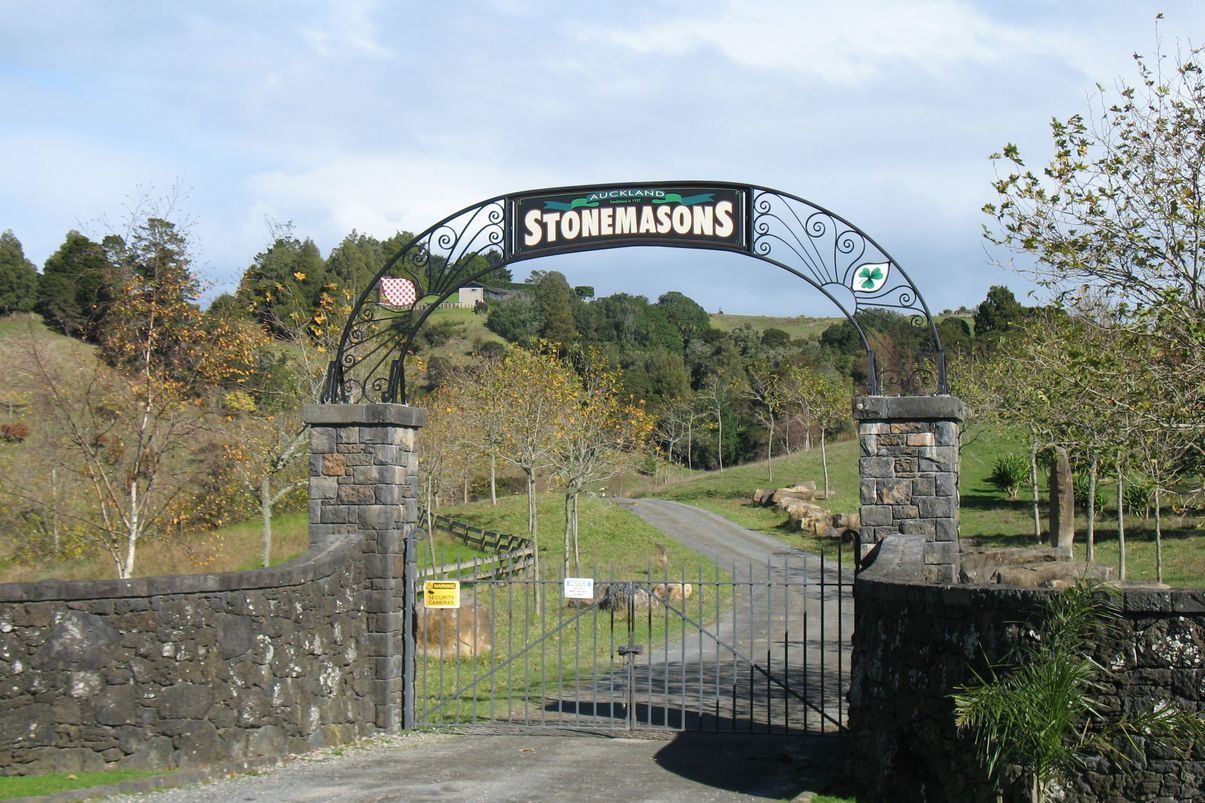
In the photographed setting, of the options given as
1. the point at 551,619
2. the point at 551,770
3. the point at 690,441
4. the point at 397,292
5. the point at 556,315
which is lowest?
the point at 551,619

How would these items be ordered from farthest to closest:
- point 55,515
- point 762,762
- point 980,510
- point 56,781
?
point 980,510 → point 55,515 → point 762,762 → point 56,781

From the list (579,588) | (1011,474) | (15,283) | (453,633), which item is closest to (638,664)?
(453,633)

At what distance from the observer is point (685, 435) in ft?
192

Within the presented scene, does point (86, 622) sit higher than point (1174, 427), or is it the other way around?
point (1174, 427)

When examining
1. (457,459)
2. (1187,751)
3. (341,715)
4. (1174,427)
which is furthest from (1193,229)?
(457,459)

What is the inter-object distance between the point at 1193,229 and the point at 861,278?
3231 millimetres

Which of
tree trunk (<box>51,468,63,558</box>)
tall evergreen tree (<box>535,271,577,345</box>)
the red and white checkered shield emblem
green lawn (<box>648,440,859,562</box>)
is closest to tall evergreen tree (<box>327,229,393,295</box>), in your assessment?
tall evergreen tree (<box>535,271,577,345</box>)

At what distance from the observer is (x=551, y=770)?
920cm

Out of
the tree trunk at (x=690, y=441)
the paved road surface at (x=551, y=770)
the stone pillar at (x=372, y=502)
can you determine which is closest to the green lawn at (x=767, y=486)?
the tree trunk at (x=690, y=441)

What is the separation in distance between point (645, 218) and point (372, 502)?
146 inches

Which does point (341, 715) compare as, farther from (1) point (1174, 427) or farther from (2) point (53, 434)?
(2) point (53, 434)

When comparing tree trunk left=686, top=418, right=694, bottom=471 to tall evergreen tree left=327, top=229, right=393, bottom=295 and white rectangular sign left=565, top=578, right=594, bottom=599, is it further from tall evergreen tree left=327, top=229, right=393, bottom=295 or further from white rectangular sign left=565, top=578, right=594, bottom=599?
white rectangular sign left=565, top=578, right=594, bottom=599

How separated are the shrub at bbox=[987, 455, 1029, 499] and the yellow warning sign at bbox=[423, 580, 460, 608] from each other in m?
27.7

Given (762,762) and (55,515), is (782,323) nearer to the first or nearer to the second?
(55,515)
